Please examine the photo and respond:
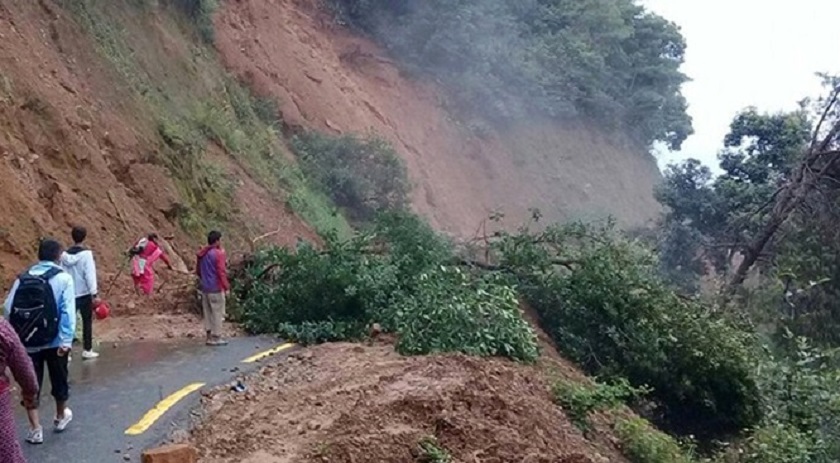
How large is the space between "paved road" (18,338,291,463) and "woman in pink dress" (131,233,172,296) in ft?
6.95

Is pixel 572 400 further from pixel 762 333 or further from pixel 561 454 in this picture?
pixel 762 333

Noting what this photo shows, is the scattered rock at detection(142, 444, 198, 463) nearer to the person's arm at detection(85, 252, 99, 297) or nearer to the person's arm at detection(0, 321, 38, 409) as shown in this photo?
the person's arm at detection(0, 321, 38, 409)

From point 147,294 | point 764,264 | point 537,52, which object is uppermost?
point 537,52

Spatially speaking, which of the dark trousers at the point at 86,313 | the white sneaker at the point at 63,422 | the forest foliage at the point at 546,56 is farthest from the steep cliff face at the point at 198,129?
the white sneaker at the point at 63,422

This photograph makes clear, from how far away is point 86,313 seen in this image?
33.7ft

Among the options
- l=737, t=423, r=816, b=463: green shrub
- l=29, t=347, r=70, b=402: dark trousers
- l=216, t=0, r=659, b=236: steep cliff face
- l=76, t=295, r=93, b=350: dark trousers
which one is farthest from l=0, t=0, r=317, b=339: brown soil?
l=216, t=0, r=659, b=236: steep cliff face

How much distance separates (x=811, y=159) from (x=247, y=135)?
1391cm

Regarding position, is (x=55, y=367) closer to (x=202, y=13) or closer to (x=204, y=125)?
(x=204, y=125)

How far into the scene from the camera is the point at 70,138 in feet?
51.1

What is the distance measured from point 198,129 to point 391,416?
1573 cm

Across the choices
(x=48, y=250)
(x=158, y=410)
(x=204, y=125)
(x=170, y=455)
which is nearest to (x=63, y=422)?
(x=158, y=410)

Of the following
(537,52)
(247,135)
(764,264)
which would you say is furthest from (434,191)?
(764,264)

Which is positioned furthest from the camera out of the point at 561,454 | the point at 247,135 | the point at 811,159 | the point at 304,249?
the point at 247,135

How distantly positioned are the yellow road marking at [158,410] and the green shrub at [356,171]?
59.5 feet
